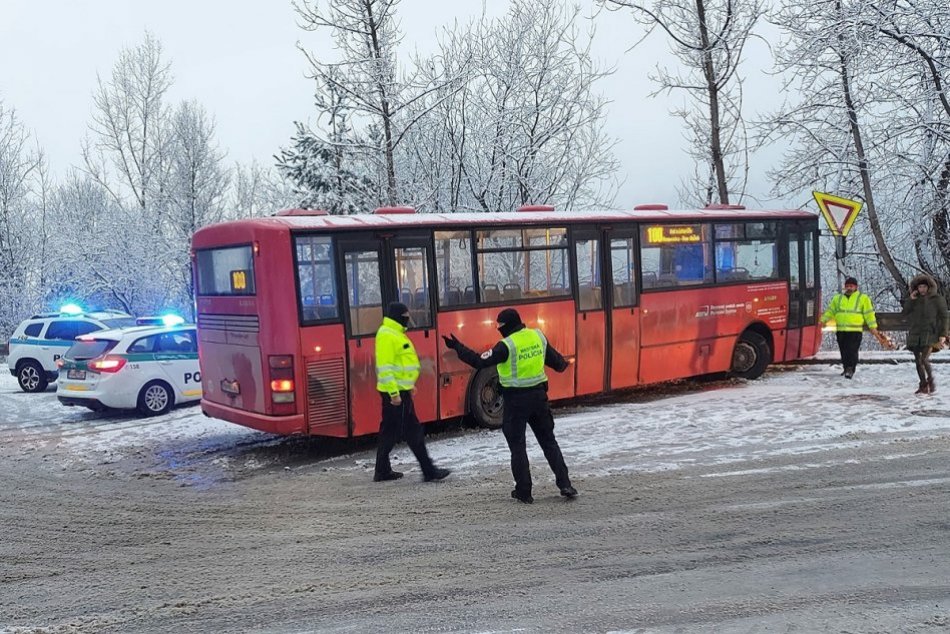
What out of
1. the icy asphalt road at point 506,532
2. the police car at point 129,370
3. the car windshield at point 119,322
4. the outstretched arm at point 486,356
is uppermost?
the car windshield at point 119,322

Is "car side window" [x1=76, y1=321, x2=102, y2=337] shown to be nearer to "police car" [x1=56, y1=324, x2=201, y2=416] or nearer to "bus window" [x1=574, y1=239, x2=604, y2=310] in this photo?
"police car" [x1=56, y1=324, x2=201, y2=416]

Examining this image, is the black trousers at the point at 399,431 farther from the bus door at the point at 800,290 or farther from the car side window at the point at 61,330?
the car side window at the point at 61,330

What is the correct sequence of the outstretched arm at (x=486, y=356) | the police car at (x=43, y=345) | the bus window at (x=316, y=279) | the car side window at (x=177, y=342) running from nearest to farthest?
the outstretched arm at (x=486, y=356) < the bus window at (x=316, y=279) < the car side window at (x=177, y=342) < the police car at (x=43, y=345)

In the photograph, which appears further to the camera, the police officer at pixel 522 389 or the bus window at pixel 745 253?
the bus window at pixel 745 253

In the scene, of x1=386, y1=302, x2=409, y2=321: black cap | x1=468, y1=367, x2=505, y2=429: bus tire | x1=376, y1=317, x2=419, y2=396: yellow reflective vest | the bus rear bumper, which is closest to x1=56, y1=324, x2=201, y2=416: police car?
the bus rear bumper

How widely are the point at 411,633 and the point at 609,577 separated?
4.85 feet

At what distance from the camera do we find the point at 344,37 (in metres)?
20.1

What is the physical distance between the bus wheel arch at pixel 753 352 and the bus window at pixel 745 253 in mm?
933

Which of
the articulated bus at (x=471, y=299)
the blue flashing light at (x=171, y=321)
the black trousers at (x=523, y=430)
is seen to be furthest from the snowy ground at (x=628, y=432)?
the blue flashing light at (x=171, y=321)

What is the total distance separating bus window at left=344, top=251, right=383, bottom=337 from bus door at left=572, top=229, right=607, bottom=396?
3219 millimetres

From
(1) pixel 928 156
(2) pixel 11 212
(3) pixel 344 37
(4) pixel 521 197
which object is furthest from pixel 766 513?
(2) pixel 11 212

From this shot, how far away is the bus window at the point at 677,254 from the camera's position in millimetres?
13109

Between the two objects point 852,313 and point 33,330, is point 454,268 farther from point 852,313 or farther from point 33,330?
point 33,330

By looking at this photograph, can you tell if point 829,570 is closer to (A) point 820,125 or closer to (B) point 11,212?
(A) point 820,125
